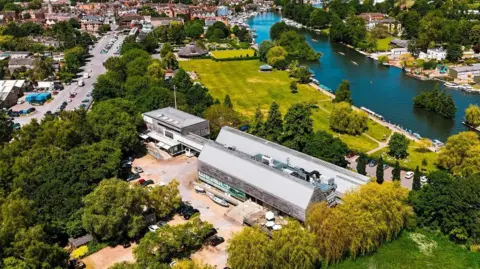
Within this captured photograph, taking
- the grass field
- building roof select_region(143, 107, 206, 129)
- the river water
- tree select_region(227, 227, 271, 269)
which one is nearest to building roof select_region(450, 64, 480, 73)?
the river water

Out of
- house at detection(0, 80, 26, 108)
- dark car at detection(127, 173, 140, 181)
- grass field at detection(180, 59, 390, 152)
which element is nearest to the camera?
dark car at detection(127, 173, 140, 181)

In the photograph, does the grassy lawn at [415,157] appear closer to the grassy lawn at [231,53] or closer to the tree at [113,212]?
the tree at [113,212]

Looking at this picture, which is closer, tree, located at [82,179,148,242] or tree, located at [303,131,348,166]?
tree, located at [82,179,148,242]

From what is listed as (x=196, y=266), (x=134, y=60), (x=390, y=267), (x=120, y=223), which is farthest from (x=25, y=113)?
(x=390, y=267)

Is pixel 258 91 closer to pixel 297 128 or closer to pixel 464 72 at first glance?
pixel 297 128

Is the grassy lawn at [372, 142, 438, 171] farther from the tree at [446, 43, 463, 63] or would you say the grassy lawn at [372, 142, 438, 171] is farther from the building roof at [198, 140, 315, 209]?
the tree at [446, 43, 463, 63]

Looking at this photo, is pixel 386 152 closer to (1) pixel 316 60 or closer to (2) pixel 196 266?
(2) pixel 196 266
